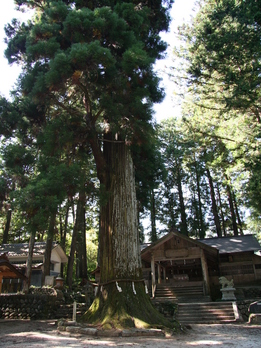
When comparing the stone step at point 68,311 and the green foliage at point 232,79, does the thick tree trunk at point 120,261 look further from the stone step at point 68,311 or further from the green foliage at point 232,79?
the green foliage at point 232,79

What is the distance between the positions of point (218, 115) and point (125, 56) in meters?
8.16

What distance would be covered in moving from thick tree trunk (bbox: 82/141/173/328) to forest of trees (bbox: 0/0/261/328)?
0.11ft

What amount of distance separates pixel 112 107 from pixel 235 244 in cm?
1239

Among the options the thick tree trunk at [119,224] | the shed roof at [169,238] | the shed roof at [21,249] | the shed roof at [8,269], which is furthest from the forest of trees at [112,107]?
the shed roof at [21,249]

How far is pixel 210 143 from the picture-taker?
15.1 metres

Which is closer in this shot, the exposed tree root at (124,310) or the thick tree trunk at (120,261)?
the exposed tree root at (124,310)

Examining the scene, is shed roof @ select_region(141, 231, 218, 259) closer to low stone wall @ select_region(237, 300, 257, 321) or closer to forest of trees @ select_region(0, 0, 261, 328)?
forest of trees @ select_region(0, 0, 261, 328)

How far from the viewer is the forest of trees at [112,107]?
21.8ft

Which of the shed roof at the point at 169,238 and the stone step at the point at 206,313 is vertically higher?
the shed roof at the point at 169,238

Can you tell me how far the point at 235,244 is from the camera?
1572 cm

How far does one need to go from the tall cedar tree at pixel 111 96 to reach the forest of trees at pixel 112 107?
30mm

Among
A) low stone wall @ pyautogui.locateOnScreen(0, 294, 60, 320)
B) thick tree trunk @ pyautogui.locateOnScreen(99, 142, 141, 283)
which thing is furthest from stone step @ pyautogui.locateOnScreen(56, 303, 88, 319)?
thick tree trunk @ pyautogui.locateOnScreen(99, 142, 141, 283)

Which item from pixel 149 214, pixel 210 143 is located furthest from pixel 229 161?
pixel 149 214

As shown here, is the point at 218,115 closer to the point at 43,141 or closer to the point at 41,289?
the point at 43,141
